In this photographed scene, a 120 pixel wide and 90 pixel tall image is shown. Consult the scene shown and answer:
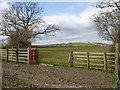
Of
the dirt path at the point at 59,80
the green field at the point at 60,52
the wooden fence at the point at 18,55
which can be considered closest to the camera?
the dirt path at the point at 59,80

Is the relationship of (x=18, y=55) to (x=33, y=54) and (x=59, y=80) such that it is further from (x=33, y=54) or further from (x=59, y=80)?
(x=59, y=80)

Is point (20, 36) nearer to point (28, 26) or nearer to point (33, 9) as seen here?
point (28, 26)

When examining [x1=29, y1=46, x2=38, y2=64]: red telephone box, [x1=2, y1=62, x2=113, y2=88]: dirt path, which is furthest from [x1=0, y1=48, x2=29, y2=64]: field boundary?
[x1=2, y1=62, x2=113, y2=88]: dirt path

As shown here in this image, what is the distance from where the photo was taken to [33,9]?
2417cm

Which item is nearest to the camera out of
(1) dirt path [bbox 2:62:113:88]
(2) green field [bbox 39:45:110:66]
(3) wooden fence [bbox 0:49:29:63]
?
(1) dirt path [bbox 2:62:113:88]

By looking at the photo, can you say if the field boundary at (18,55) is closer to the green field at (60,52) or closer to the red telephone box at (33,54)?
the red telephone box at (33,54)

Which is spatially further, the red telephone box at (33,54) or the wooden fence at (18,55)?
the wooden fence at (18,55)

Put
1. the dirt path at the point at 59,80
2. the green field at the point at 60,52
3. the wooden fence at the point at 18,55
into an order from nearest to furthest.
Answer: the dirt path at the point at 59,80 → the green field at the point at 60,52 → the wooden fence at the point at 18,55

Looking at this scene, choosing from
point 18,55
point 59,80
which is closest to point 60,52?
point 18,55

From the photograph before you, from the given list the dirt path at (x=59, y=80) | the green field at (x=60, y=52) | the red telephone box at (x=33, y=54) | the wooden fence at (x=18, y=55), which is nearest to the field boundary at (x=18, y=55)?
the wooden fence at (x=18, y=55)

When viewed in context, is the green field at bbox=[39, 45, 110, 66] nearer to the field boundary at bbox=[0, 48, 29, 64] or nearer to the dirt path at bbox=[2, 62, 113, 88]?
the field boundary at bbox=[0, 48, 29, 64]

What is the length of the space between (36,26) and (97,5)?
37.7 feet

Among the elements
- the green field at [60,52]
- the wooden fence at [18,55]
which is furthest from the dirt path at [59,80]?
the wooden fence at [18,55]

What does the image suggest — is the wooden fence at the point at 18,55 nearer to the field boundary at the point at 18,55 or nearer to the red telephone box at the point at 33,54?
the field boundary at the point at 18,55
